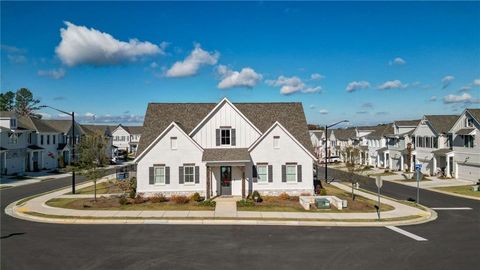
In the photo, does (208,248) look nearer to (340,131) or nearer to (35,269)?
(35,269)

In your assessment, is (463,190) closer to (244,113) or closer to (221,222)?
(244,113)

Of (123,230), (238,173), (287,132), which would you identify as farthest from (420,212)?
(123,230)

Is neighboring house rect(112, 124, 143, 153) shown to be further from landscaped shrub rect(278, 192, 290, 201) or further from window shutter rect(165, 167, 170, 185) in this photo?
landscaped shrub rect(278, 192, 290, 201)

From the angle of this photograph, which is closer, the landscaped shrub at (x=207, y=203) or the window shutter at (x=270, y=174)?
the landscaped shrub at (x=207, y=203)

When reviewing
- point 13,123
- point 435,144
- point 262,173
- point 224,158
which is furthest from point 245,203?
point 13,123

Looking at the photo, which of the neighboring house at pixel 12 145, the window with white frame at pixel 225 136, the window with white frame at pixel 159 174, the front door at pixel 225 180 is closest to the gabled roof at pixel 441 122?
the window with white frame at pixel 225 136

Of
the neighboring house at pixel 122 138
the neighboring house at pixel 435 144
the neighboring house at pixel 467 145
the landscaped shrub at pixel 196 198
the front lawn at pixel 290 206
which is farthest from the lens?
the neighboring house at pixel 122 138

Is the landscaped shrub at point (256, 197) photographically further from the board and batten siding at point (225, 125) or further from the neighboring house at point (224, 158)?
the board and batten siding at point (225, 125)

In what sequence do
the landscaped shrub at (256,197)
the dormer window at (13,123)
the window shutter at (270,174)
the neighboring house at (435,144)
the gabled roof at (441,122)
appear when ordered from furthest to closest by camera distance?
the gabled roof at (441,122), the dormer window at (13,123), the neighboring house at (435,144), the window shutter at (270,174), the landscaped shrub at (256,197)
